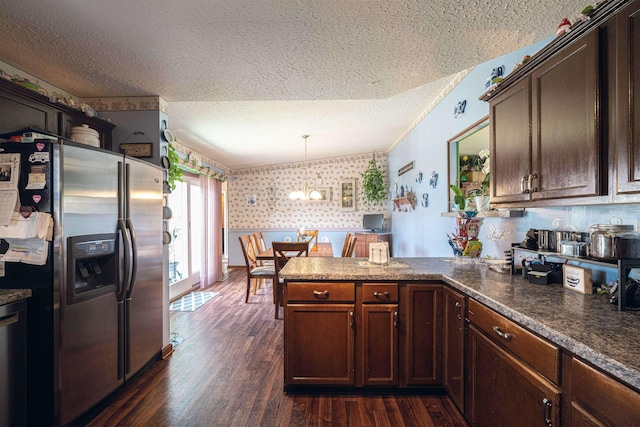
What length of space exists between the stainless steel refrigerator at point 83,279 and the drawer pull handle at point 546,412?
2.35 meters

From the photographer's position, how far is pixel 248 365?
2605 mm

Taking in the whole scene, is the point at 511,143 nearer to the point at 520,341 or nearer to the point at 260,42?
the point at 520,341

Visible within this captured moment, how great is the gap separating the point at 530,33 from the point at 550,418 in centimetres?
201

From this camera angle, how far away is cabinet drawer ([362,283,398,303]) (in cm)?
207

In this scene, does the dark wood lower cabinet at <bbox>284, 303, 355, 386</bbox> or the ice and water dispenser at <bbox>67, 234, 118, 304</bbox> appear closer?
the ice and water dispenser at <bbox>67, 234, 118, 304</bbox>

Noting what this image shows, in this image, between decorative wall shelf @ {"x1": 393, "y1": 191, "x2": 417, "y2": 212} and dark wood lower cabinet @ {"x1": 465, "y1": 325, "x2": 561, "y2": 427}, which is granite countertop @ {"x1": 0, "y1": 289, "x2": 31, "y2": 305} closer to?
dark wood lower cabinet @ {"x1": 465, "y1": 325, "x2": 561, "y2": 427}

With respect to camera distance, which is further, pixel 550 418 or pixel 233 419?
pixel 233 419

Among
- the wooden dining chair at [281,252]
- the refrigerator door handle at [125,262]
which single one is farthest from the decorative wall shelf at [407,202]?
the refrigerator door handle at [125,262]

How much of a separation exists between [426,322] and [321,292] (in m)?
0.74

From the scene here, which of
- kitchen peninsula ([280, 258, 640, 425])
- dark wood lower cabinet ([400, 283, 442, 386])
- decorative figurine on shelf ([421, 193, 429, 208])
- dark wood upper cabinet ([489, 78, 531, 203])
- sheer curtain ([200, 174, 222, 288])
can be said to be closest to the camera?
kitchen peninsula ([280, 258, 640, 425])

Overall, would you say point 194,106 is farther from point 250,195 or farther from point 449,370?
point 250,195

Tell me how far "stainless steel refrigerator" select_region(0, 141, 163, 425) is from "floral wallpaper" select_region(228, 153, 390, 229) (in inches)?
187

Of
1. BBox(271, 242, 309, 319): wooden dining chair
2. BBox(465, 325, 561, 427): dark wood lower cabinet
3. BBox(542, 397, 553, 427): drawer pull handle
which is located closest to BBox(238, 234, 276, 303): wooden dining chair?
BBox(271, 242, 309, 319): wooden dining chair

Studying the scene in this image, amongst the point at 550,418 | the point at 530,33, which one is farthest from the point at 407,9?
the point at 550,418
